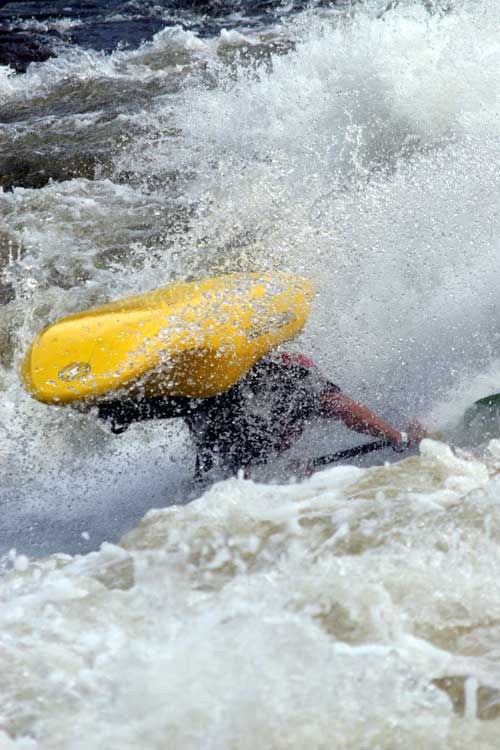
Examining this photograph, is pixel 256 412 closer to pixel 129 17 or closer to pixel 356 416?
pixel 356 416

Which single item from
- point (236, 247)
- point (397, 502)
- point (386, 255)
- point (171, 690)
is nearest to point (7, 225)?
point (236, 247)

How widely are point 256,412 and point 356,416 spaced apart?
0.41 m

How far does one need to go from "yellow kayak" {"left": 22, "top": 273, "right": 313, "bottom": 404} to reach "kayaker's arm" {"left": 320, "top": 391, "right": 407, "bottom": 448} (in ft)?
0.96

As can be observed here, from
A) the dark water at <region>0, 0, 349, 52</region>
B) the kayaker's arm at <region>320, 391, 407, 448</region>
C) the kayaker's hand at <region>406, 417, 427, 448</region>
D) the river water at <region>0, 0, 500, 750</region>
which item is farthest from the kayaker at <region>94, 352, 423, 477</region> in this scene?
the dark water at <region>0, 0, 349, 52</region>

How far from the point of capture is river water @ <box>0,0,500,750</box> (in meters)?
1.85

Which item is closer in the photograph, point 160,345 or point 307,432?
point 160,345

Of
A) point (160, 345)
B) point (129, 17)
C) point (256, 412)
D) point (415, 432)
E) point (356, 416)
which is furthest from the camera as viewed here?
point (129, 17)

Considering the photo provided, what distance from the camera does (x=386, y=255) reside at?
4332 millimetres

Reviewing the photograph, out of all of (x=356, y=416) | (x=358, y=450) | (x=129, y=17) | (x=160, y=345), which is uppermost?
(x=129, y=17)

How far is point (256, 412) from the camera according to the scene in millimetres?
3117

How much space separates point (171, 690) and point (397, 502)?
0.88 meters

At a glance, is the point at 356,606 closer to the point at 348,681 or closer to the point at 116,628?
the point at 348,681

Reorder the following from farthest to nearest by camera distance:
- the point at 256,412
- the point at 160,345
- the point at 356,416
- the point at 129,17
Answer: the point at 129,17, the point at 356,416, the point at 256,412, the point at 160,345

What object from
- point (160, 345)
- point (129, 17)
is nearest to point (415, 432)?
point (160, 345)
